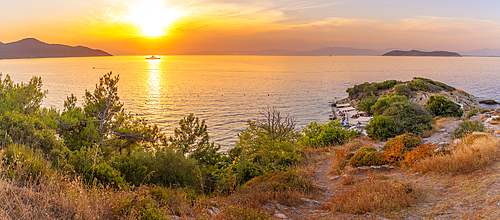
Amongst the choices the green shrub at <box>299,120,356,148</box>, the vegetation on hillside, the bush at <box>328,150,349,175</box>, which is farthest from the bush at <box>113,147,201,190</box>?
the green shrub at <box>299,120,356,148</box>

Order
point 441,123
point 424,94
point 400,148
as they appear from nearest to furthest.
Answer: point 400,148, point 441,123, point 424,94

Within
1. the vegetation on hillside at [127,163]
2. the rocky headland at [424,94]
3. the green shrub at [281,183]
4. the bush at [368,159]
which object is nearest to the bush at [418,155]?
the bush at [368,159]

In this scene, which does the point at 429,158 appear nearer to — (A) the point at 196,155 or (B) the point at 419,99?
(A) the point at 196,155

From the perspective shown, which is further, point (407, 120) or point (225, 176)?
point (407, 120)

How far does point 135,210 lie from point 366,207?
5505 millimetres

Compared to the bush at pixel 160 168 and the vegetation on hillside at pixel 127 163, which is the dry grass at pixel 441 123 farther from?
the bush at pixel 160 168

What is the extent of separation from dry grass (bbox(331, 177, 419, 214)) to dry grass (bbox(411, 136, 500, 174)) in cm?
210

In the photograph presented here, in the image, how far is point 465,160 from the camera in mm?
8453

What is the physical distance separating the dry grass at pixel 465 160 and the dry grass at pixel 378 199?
210 centimetres

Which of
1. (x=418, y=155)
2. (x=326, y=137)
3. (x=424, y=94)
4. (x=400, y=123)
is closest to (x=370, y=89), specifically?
(x=424, y=94)

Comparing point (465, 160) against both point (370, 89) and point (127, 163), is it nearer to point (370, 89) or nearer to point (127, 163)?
point (127, 163)

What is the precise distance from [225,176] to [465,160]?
8493 millimetres

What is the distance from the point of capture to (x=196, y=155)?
15.7m

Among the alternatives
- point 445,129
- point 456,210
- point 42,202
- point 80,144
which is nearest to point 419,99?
point 445,129
